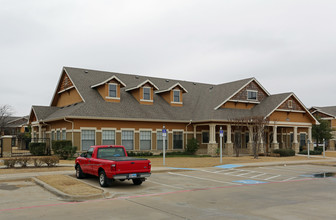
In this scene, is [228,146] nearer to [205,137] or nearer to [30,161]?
[205,137]

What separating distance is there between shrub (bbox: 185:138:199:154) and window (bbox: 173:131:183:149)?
3.16 feet

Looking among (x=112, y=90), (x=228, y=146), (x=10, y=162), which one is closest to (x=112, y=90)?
(x=112, y=90)

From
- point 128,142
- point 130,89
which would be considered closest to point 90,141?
point 128,142

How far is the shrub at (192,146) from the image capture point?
34.8 metres

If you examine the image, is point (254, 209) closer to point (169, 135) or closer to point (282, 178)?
point (282, 178)

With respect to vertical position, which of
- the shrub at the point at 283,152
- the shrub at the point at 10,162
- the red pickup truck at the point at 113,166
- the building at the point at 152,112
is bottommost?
the shrub at the point at 283,152

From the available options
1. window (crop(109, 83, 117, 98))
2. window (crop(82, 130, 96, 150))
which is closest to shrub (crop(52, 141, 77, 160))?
window (crop(82, 130, 96, 150))

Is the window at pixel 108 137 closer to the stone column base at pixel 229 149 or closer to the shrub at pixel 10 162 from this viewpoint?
the shrub at pixel 10 162

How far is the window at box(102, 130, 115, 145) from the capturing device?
30.7 metres

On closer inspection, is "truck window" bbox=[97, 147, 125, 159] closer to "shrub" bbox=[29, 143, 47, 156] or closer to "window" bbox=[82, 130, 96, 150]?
"window" bbox=[82, 130, 96, 150]

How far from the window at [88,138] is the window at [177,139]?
29.0ft

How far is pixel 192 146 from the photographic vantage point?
114 ft

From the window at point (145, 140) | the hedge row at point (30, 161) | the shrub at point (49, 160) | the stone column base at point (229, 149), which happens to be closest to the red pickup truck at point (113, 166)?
the shrub at point (49, 160)

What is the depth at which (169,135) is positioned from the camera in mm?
34719
